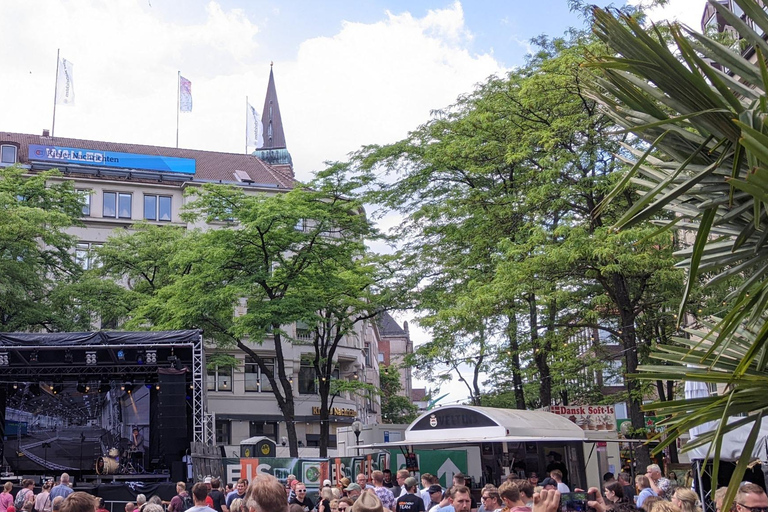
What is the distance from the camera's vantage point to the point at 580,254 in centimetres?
1984

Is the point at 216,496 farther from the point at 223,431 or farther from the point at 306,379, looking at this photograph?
the point at 306,379

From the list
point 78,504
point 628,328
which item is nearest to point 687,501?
point 78,504

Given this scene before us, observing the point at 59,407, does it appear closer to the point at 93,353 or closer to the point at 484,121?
the point at 93,353

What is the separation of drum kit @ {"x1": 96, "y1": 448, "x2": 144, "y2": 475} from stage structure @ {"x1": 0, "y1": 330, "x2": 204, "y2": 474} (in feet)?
0.11

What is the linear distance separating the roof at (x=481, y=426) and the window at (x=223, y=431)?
3056cm

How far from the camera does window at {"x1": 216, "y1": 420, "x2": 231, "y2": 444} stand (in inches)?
1903

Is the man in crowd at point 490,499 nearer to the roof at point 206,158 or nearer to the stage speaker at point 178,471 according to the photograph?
the stage speaker at point 178,471

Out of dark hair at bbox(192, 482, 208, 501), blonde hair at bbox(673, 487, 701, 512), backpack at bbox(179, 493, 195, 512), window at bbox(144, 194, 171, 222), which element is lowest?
backpack at bbox(179, 493, 195, 512)

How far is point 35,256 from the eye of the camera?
35625 mm

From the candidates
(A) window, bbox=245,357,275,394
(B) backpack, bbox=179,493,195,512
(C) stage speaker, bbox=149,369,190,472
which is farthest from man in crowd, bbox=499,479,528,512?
(A) window, bbox=245,357,275,394

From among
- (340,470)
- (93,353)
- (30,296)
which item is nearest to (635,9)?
(340,470)

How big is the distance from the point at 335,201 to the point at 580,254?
1469 centimetres

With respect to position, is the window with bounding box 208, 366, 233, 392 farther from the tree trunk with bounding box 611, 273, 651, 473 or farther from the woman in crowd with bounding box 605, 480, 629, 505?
the woman in crowd with bounding box 605, 480, 629, 505

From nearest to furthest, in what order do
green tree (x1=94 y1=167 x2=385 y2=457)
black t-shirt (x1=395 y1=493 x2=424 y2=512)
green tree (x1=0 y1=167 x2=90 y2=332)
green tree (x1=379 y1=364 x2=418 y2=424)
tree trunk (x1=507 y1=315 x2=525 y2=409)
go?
black t-shirt (x1=395 y1=493 x2=424 y2=512)
tree trunk (x1=507 y1=315 x2=525 y2=409)
green tree (x1=94 y1=167 x2=385 y2=457)
green tree (x1=0 y1=167 x2=90 y2=332)
green tree (x1=379 y1=364 x2=418 y2=424)
